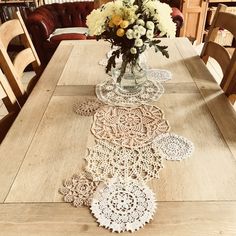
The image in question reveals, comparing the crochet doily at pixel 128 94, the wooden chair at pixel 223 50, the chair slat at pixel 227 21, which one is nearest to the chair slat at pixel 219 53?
the wooden chair at pixel 223 50

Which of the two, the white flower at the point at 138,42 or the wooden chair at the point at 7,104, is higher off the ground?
the white flower at the point at 138,42

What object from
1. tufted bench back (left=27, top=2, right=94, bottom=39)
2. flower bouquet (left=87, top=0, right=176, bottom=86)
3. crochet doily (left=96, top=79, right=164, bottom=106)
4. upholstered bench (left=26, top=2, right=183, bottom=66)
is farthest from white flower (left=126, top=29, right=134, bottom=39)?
tufted bench back (left=27, top=2, right=94, bottom=39)

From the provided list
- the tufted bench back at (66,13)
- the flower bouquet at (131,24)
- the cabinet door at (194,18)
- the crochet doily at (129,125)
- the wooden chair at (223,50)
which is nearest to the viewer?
the crochet doily at (129,125)

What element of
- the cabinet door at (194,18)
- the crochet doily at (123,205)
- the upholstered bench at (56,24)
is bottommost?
the cabinet door at (194,18)

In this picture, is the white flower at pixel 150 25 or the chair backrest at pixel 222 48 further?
the chair backrest at pixel 222 48

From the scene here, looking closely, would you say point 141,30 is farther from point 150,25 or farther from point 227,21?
point 227,21

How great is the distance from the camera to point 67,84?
1323mm

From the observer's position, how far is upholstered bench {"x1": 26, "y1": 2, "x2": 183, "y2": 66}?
10.4 ft

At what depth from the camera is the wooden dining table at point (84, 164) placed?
663 mm

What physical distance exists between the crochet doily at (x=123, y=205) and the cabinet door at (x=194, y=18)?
3.46 m

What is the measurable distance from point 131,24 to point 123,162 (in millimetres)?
558

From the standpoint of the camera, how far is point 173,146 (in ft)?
2.98

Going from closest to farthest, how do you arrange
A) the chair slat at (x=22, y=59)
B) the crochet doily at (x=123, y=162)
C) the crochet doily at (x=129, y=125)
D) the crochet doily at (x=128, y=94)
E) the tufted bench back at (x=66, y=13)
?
the crochet doily at (x=123, y=162) → the crochet doily at (x=129, y=125) → the crochet doily at (x=128, y=94) → the chair slat at (x=22, y=59) → the tufted bench back at (x=66, y=13)

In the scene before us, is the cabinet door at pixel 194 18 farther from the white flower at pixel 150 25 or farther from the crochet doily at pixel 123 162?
the crochet doily at pixel 123 162
